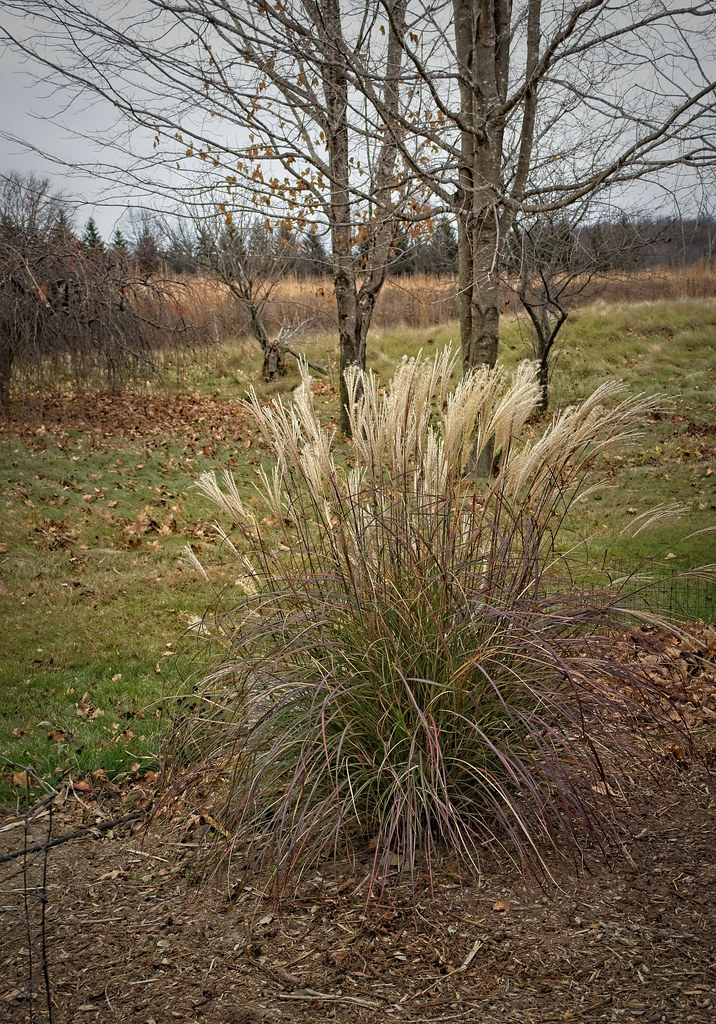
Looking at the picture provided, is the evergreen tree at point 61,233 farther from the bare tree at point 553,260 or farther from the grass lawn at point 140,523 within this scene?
the bare tree at point 553,260

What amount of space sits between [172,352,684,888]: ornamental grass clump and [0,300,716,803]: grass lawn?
1.69 ft

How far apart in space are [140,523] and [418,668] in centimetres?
607

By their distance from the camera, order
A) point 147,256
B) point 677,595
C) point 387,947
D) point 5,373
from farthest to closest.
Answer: point 147,256, point 5,373, point 677,595, point 387,947

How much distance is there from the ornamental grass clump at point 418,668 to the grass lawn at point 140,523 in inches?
20.3

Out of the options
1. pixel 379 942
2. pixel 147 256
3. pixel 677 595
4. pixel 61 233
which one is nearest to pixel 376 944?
pixel 379 942

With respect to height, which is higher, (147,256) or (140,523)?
(147,256)

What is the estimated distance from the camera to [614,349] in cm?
1831

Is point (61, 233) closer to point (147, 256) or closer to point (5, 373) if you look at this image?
point (5, 373)

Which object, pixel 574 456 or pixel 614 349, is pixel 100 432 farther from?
pixel 614 349

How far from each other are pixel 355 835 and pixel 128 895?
0.77 metres


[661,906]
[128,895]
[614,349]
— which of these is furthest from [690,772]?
[614,349]

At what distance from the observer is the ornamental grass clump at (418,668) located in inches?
98.0

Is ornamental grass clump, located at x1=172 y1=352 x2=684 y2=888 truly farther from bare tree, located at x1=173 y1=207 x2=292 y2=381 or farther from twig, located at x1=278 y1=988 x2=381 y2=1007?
bare tree, located at x1=173 y1=207 x2=292 y2=381

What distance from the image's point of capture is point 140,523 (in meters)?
8.21
